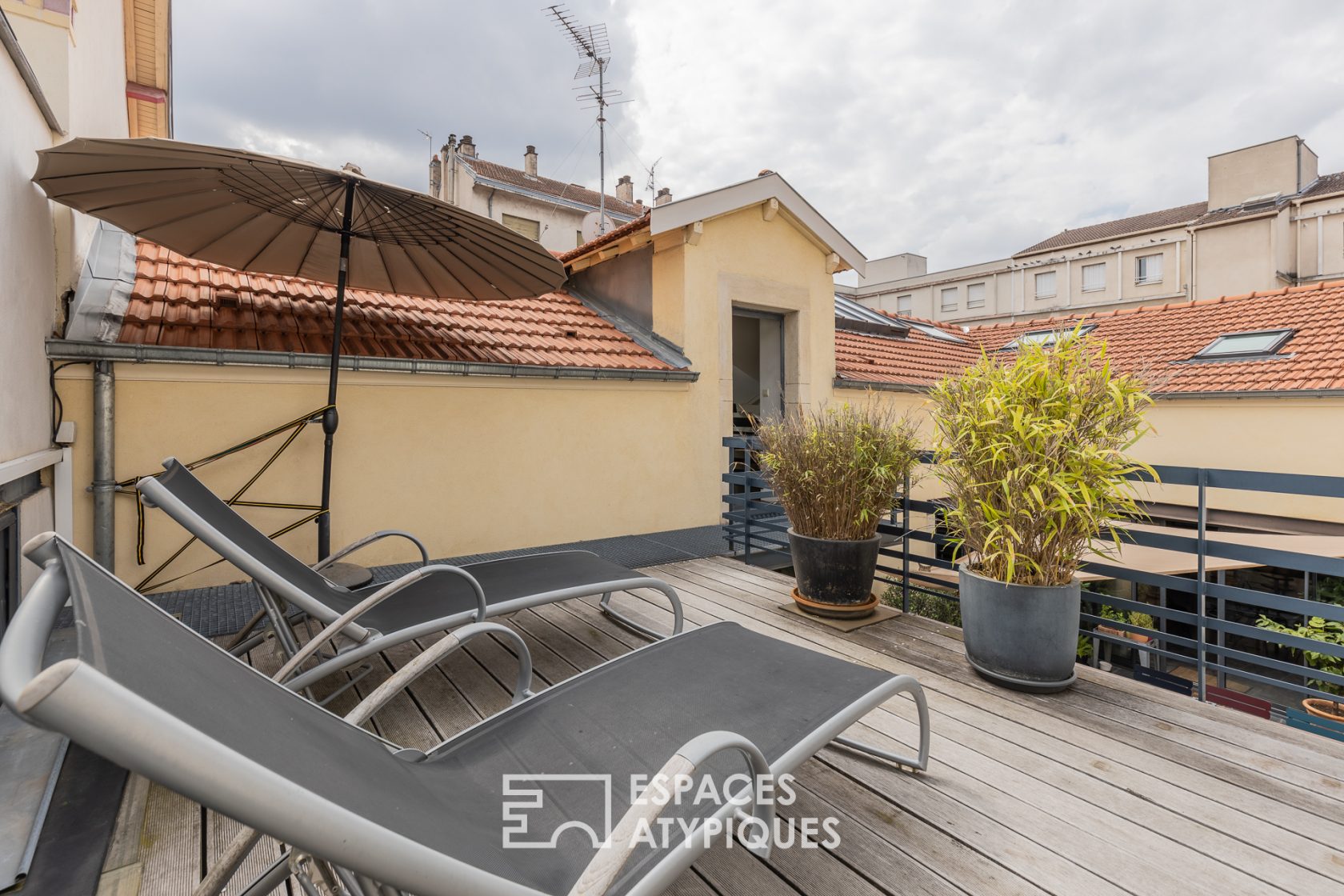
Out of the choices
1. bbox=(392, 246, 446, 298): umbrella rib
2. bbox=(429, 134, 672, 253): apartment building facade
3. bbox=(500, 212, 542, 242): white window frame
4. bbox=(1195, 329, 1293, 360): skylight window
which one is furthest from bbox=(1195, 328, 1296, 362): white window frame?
bbox=(500, 212, 542, 242): white window frame

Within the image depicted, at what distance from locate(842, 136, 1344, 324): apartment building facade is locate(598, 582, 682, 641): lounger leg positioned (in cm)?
1777

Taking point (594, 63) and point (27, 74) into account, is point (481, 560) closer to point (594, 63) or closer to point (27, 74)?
point (27, 74)

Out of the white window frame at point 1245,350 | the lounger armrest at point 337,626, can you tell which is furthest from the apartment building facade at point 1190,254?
the lounger armrest at point 337,626

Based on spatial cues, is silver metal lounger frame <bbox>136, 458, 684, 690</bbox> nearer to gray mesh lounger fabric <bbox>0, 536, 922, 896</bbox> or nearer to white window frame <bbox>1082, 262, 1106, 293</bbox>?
gray mesh lounger fabric <bbox>0, 536, 922, 896</bbox>

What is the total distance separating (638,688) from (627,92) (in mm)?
12416

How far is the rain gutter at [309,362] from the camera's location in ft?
11.7

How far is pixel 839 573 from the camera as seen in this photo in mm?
3504

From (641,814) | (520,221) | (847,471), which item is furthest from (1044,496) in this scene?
(520,221)

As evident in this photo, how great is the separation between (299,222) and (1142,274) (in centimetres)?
3082

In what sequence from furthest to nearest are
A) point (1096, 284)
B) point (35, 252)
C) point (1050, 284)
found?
point (1050, 284) < point (1096, 284) < point (35, 252)

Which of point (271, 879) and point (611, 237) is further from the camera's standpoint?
point (611, 237)

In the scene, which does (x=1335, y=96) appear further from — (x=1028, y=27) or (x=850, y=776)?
(x=850, y=776)

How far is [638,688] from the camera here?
1.93 metres

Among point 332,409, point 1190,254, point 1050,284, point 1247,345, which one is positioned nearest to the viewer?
point 332,409
